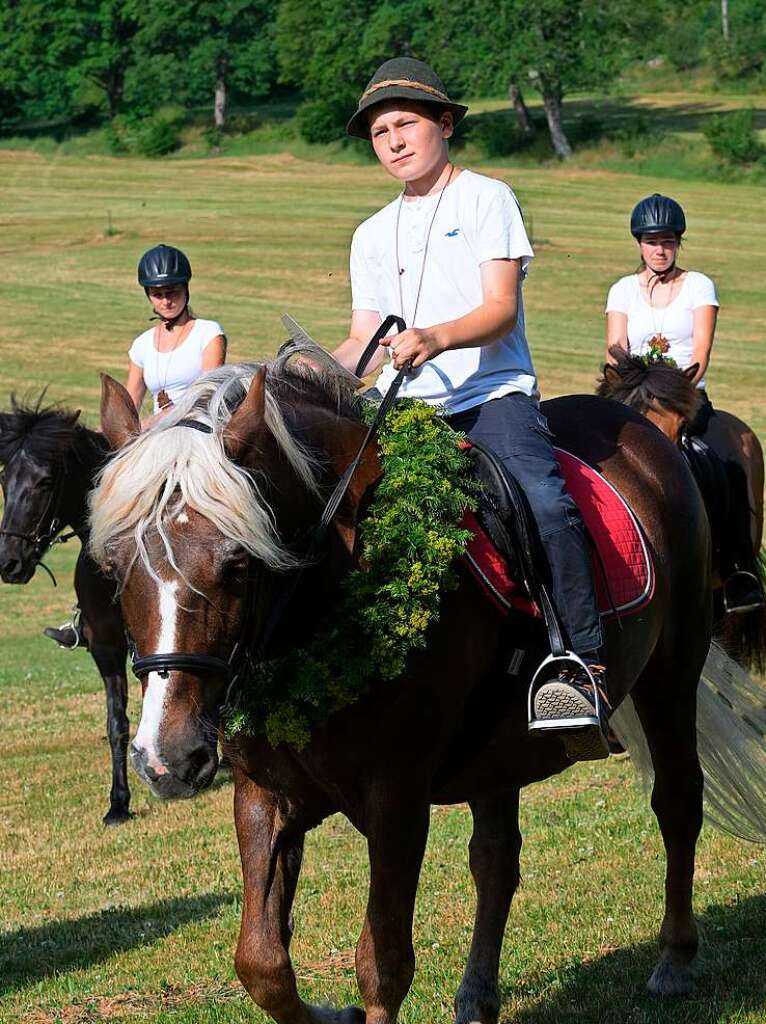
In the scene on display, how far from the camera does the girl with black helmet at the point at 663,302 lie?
32.8 feet

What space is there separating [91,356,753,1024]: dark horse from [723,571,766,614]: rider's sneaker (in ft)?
12.5

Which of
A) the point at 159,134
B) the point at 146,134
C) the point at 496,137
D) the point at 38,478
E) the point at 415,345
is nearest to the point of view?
the point at 415,345

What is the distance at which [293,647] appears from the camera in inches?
185

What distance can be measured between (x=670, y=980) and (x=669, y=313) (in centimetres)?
519

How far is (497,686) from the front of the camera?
17.2 ft

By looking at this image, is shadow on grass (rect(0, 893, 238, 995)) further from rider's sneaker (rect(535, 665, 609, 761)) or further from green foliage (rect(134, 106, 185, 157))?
green foliage (rect(134, 106, 185, 157))

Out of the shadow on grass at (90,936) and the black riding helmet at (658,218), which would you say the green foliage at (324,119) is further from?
the shadow on grass at (90,936)

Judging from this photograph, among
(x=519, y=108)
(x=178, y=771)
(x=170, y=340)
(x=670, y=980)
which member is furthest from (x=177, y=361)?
(x=519, y=108)

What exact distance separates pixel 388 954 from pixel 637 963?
2206 mm

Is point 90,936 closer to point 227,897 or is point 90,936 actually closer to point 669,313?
point 227,897

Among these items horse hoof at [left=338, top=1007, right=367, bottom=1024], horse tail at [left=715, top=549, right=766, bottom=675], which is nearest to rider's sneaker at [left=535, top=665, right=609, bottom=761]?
horse hoof at [left=338, top=1007, right=367, bottom=1024]

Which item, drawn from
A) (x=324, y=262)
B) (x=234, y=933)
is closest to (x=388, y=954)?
(x=234, y=933)

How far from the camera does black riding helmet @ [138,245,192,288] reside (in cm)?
1058

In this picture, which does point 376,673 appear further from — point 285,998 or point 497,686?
point 285,998
